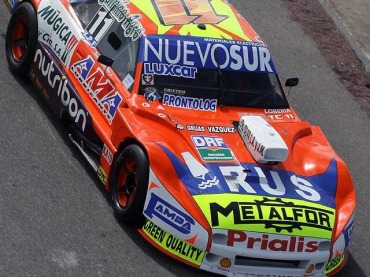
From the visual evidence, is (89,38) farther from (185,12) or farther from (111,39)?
(185,12)

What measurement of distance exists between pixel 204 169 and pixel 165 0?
2.36 m

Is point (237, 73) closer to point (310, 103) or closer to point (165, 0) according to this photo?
point (165, 0)

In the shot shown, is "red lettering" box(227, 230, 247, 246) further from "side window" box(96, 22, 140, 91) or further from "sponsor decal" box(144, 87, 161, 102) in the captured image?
"side window" box(96, 22, 140, 91)

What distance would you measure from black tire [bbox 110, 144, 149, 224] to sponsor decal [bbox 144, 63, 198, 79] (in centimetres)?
97

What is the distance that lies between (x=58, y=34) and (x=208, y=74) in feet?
5.78

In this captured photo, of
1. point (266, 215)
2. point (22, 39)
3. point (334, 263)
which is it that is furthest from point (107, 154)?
point (22, 39)

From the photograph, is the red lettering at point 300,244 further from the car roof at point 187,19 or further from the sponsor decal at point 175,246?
the car roof at point 187,19

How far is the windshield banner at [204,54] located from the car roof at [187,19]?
97 millimetres

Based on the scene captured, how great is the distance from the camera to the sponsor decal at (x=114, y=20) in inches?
377

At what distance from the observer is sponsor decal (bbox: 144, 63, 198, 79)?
927 cm

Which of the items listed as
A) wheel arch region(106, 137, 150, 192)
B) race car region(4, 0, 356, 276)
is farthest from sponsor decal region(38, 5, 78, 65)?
wheel arch region(106, 137, 150, 192)

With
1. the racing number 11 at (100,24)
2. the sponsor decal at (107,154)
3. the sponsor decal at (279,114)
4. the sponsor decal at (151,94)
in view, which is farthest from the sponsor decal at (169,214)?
the racing number 11 at (100,24)

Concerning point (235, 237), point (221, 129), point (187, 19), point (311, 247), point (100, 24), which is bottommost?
point (311, 247)

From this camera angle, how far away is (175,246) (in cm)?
819
